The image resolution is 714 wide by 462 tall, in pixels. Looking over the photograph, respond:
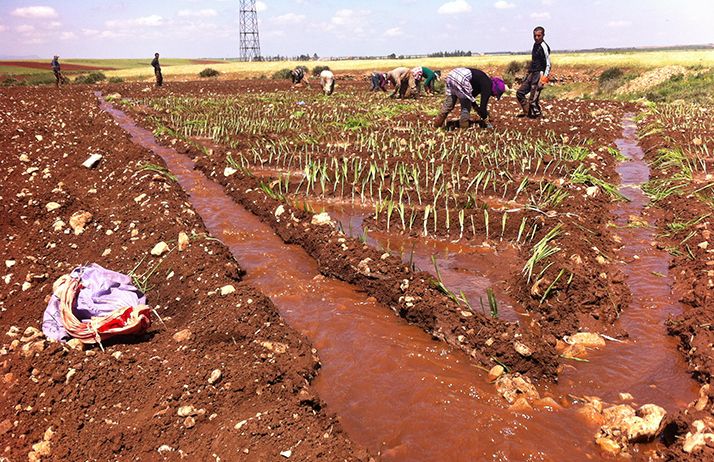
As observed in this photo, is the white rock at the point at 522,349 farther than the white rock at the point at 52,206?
No

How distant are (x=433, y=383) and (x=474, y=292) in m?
1.30

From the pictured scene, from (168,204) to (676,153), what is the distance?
8.34m

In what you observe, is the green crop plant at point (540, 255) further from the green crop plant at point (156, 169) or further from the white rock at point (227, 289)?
the green crop plant at point (156, 169)

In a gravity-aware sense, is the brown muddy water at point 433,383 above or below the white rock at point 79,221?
below

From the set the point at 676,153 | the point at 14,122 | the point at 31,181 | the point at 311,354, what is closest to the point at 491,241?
the point at 311,354

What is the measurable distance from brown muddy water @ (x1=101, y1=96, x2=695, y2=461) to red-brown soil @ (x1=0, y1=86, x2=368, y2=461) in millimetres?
235

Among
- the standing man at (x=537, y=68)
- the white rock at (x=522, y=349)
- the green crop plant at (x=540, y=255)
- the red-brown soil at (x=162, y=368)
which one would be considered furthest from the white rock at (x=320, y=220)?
the standing man at (x=537, y=68)

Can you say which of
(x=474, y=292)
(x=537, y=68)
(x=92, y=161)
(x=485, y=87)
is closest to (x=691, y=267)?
(x=474, y=292)

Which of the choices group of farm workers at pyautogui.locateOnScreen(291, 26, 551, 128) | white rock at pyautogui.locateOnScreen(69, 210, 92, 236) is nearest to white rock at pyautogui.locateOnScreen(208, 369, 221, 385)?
white rock at pyautogui.locateOnScreen(69, 210, 92, 236)

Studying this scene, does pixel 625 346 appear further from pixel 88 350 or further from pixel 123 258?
pixel 123 258

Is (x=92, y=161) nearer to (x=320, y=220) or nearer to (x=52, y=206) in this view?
(x=52, y=206)

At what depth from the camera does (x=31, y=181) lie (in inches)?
266

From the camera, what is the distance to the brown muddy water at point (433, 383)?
2.44 m

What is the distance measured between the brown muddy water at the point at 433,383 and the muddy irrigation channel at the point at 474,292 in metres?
0.01
